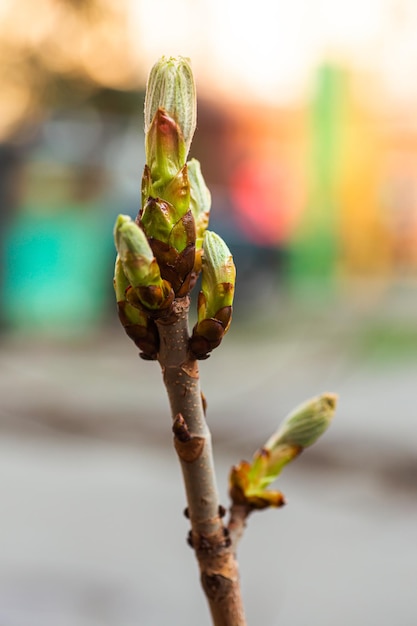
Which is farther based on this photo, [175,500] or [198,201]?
[175,500]

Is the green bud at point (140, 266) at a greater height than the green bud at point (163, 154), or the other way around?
the green bud at point (163, 154)

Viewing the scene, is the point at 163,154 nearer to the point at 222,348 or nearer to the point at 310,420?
the point at 310,420

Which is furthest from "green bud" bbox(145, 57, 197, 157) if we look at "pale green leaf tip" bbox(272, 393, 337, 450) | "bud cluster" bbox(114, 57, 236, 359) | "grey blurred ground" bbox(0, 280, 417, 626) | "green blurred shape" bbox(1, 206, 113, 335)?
"green blurred shape" bbox(1, 206, 113, 335)

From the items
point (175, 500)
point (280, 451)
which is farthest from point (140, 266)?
point (175, 500)

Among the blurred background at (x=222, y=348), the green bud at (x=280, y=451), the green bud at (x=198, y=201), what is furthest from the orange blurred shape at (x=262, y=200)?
the green bud at (x=198, y=201)

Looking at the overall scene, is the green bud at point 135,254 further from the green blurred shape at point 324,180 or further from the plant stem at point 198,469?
the green blurred shape at point 324,180

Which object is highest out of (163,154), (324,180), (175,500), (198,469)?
(324,180)
